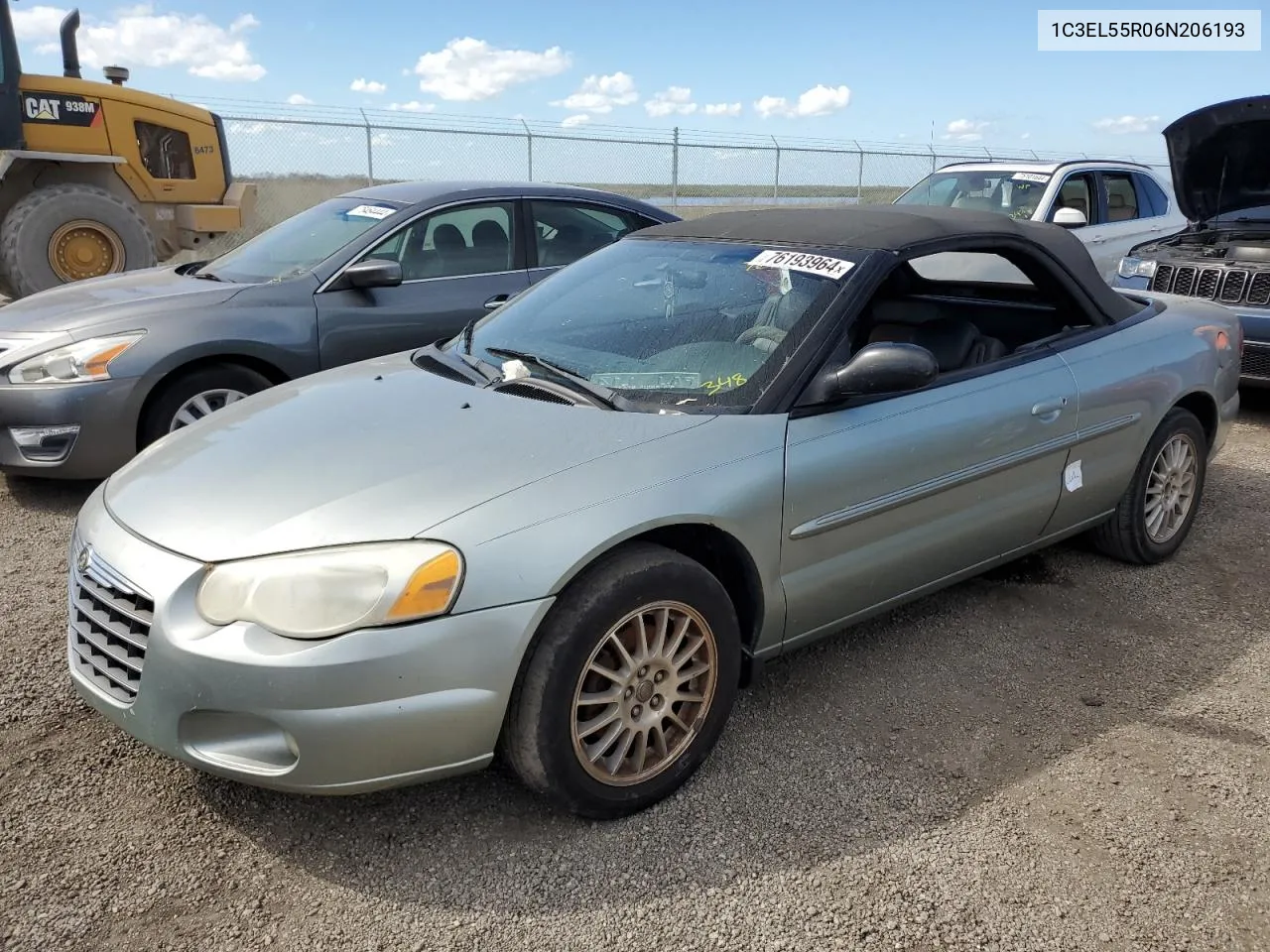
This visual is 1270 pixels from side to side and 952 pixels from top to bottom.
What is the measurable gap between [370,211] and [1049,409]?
12.5 ft

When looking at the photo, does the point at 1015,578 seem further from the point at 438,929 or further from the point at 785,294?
the point at 438,929

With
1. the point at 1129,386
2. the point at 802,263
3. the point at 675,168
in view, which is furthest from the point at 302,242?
the point at 675,168

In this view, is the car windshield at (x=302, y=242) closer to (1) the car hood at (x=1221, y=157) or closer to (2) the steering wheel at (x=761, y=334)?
(2) the steering wheel at (x=761, y=334)

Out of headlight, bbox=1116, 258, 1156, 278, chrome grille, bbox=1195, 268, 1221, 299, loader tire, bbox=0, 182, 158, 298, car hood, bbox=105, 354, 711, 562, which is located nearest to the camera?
car hood, bbox=105, 354, 711, 562

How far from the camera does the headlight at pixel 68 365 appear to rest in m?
4.55

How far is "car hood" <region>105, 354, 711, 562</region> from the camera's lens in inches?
91.0

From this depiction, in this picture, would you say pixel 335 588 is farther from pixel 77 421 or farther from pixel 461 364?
pixel 77 421

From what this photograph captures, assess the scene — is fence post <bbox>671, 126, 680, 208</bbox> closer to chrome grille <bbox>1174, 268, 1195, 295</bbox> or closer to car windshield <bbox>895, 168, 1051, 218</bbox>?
car windshield <bbox>895, 168, 1051, 218</bbox>

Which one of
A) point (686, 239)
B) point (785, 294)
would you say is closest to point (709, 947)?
point (785, 294)

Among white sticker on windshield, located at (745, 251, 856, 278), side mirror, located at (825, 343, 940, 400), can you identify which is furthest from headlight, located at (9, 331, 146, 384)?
side mirror, located at (825, 343, 940, 400)

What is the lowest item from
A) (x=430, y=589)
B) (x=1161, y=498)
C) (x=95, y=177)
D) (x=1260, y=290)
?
(x=1161, y=498)

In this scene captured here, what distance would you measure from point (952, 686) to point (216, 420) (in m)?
2.47

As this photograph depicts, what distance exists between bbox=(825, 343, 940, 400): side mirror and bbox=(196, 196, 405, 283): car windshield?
3459mm

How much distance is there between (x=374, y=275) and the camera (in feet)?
16.7
